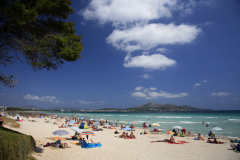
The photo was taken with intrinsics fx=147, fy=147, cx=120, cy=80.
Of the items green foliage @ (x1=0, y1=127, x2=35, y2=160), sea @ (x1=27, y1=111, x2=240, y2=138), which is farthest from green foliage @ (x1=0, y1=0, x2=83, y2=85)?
sea @ (x1=27, y1=111, x2=240, y2=138)

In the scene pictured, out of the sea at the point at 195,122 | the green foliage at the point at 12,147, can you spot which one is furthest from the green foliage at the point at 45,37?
the sea at the point at 195,122

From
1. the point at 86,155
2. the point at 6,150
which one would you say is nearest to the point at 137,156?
the point at 86,155

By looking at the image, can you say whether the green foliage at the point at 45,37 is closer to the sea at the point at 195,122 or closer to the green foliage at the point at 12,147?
the green foliage at the point at 12,147

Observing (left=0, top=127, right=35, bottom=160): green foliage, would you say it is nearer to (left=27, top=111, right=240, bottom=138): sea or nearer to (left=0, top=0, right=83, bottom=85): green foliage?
(left=0, top=0, right=83, bottom=85): green foliage

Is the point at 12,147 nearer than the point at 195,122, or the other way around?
the point at 12,147

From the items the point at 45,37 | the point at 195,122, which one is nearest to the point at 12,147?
the point at 45,37

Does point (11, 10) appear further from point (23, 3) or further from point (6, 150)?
point (6, 150)

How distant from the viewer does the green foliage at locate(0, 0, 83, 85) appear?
612cm

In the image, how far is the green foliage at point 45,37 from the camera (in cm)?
612

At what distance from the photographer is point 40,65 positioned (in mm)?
6746

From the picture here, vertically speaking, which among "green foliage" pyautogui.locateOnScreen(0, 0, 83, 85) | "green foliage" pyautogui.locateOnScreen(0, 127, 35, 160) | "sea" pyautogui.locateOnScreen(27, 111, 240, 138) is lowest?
"sea" pyautogui.locateOnScreen(27, 111, 240, 138)

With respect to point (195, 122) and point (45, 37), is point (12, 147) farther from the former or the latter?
point (195, 122)

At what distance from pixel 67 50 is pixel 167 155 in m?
8.73

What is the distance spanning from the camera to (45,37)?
6355 mm
